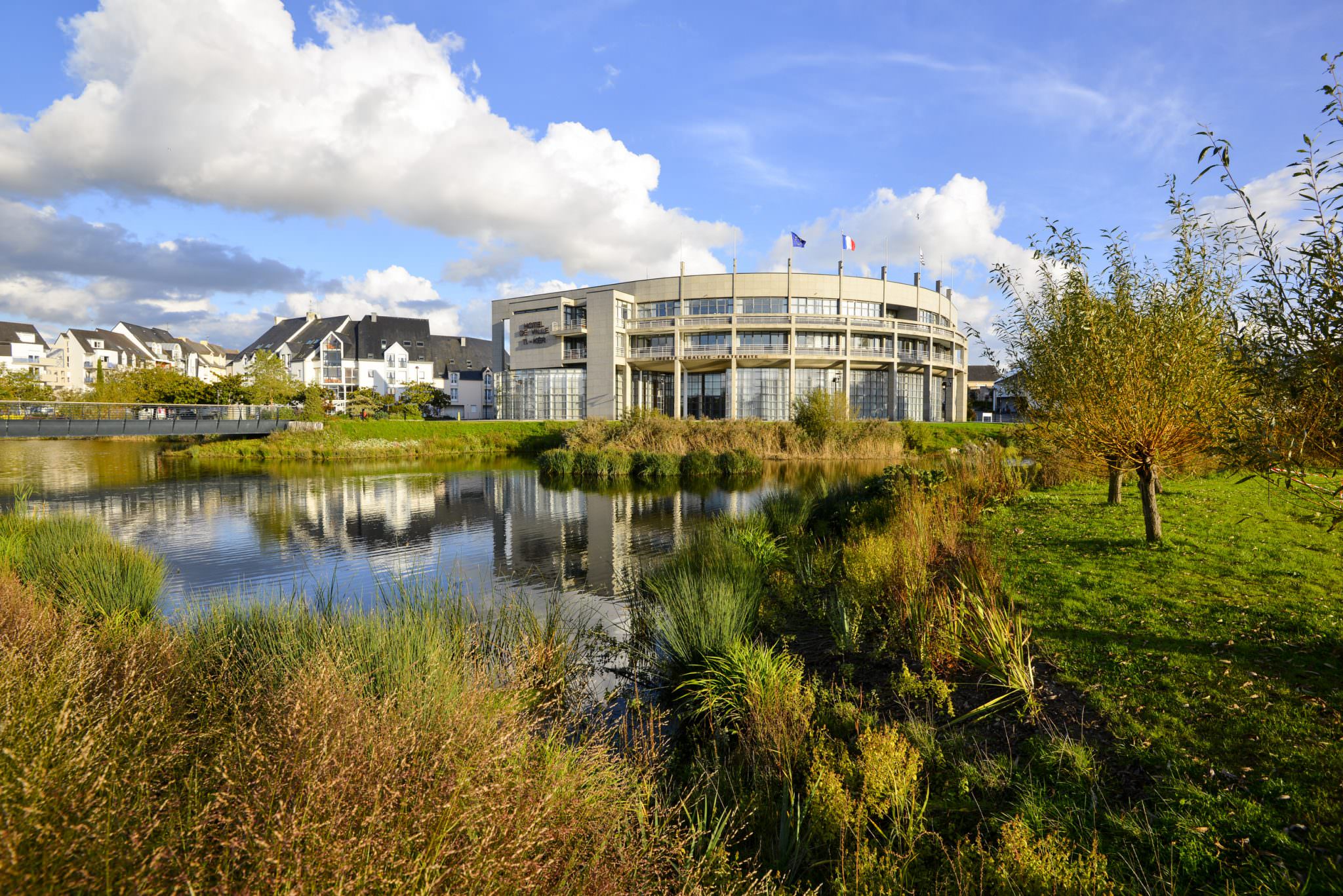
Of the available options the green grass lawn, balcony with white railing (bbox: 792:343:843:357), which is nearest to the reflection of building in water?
the green grass lawn

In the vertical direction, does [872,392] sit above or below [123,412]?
above

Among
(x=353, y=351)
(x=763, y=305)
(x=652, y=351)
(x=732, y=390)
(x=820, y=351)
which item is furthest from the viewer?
(x=353, y=351)

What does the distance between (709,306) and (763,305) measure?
14.9 feet

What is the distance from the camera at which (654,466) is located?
85.7 ft

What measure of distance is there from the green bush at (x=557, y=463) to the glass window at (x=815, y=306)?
29.4m

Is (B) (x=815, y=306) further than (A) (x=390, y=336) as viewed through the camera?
No

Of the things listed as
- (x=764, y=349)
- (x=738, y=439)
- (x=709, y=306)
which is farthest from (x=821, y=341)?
(x=738, y=439)

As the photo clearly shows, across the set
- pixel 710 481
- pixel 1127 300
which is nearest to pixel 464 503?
pixel 710 481

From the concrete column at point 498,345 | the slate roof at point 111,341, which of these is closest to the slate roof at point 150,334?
the slate roof at point 111,341

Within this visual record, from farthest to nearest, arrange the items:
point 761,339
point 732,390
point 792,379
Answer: point 761,339, point 732,390, point 792,379

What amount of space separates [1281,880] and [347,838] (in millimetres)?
4318

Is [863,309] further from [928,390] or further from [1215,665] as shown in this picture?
[1215,665]

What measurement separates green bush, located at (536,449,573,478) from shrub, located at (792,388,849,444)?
38.7 feet

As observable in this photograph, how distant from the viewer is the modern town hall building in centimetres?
5125
